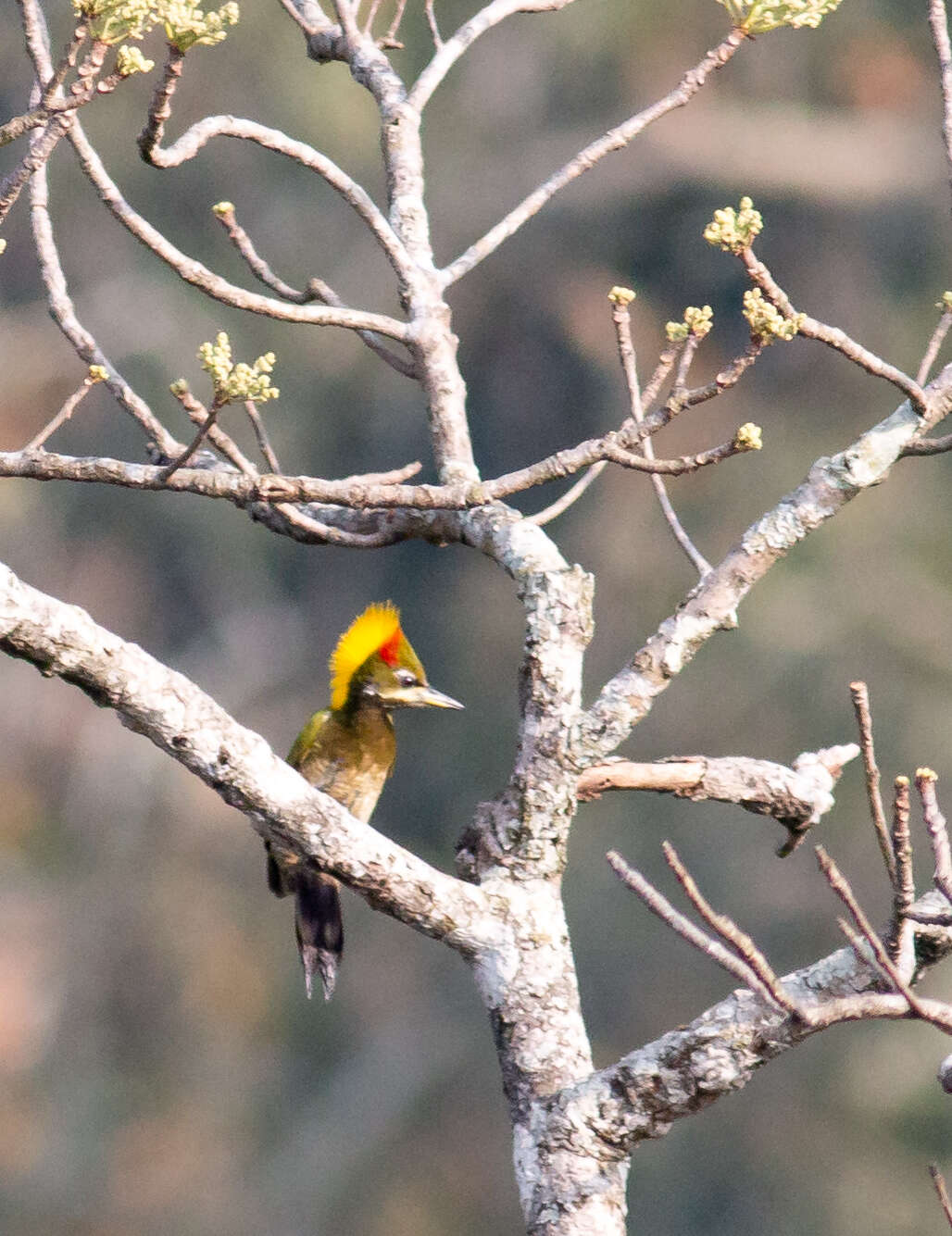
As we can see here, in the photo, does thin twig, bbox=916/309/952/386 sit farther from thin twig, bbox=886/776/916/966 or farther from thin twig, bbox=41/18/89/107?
thin twig, bbox=41/18/89/107

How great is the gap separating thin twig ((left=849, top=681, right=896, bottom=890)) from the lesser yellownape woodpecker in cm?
167

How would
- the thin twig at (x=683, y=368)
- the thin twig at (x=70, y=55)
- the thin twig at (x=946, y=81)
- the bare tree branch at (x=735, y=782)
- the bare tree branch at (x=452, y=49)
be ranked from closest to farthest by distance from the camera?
the thin twig at (x=70, y=55) < the thin twig at (x=683, y=368) < the thin twig at (x=946, y=81) < the bare tree branch at (x=735, y=782) < the bare tree branch at (x=452, y=49)

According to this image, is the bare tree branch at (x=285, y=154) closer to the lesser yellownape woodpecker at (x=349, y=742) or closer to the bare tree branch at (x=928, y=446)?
the lesser yellownape woodpecker at (x=349, y=742)

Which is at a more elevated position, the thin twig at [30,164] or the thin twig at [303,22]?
the thin twig at [303,22]

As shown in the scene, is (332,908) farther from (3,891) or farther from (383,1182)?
(3,891)

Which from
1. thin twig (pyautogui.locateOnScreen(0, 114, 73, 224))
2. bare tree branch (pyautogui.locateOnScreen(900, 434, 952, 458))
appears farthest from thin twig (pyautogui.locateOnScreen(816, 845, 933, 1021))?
thin twig (pyautogui.locateOnScreen(0, 114, 73, 224))

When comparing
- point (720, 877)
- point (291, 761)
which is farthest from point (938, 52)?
point (720, 877)

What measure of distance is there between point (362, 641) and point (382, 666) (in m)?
0.07

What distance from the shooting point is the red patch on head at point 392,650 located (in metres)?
3.65

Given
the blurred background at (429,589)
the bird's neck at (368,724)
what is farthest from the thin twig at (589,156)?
the blurred background at (429,589)

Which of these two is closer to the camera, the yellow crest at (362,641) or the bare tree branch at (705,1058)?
the bare tree branch at (705,1058)

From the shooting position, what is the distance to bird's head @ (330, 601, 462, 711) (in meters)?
3.66

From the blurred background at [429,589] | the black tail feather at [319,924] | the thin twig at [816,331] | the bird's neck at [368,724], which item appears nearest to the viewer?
the thin twig at [816,331]

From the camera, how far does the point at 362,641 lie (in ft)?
12.3
